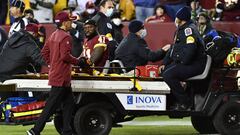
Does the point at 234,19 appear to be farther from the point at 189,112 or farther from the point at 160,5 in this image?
the point at 189,112

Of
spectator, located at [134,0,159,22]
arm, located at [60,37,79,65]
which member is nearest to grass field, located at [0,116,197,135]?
arm, located at [60,37,79,65]

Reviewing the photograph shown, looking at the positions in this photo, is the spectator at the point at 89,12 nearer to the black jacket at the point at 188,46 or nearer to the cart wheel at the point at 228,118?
the black jacket at the point at 188,46

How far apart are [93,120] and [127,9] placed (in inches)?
301

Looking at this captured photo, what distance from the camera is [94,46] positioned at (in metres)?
14.6

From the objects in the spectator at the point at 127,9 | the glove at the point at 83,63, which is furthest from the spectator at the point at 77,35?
the glove at the point at 83,63

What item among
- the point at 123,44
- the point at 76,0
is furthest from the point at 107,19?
the point at 76,0

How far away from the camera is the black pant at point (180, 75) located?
13.5 metres

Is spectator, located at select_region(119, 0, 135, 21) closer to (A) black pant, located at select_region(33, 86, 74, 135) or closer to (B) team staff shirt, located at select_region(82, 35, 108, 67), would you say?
(B) team staff shirt, located at select_region(82, 35, 108, 67)

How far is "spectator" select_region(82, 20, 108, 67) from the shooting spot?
47.4 feet

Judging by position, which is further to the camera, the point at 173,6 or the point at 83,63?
the point at 173,6

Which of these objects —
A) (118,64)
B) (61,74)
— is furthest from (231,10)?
(61,74)

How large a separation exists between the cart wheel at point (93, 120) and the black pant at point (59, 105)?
0.27 metres

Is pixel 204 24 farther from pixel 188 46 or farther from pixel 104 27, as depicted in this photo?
pixel 188 46

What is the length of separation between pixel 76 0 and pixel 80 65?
312 inches
